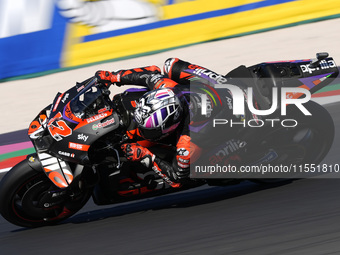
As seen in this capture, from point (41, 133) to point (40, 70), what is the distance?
4.44 meters

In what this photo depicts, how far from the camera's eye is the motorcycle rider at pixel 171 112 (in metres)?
4.35

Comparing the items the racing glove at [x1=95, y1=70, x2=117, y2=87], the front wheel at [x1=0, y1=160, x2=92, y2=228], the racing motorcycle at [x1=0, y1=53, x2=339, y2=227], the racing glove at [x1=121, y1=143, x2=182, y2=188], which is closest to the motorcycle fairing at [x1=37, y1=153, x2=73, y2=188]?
the racing motorcycle at [x1=0, y1=53, x2=339, y2=227]

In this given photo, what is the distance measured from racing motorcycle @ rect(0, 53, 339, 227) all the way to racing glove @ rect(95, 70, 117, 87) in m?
0.09

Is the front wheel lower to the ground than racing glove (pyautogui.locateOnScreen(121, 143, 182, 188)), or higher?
lower

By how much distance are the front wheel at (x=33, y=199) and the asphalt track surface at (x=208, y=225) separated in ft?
0.47

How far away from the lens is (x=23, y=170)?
181 inches

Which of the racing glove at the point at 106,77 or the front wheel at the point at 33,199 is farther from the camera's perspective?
the racing glove at the point at 106,77

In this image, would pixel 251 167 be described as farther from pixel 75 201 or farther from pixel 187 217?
pixel 75 201

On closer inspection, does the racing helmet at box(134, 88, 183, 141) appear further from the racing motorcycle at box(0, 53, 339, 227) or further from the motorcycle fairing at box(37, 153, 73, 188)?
the motorcycle fairing at box(37, 153, 73, 188)

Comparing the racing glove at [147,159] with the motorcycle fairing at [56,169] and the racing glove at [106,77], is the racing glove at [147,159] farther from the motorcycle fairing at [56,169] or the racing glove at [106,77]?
the racing glove at [106,77]

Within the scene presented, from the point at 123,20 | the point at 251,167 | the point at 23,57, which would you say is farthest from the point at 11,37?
the point at 251,167

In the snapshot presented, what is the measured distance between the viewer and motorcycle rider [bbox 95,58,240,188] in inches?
171

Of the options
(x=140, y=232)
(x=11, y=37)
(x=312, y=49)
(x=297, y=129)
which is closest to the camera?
(x=140, y=232)

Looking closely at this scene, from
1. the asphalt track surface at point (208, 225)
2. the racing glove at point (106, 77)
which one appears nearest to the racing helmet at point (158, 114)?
the racing glove at point (106, 77)
